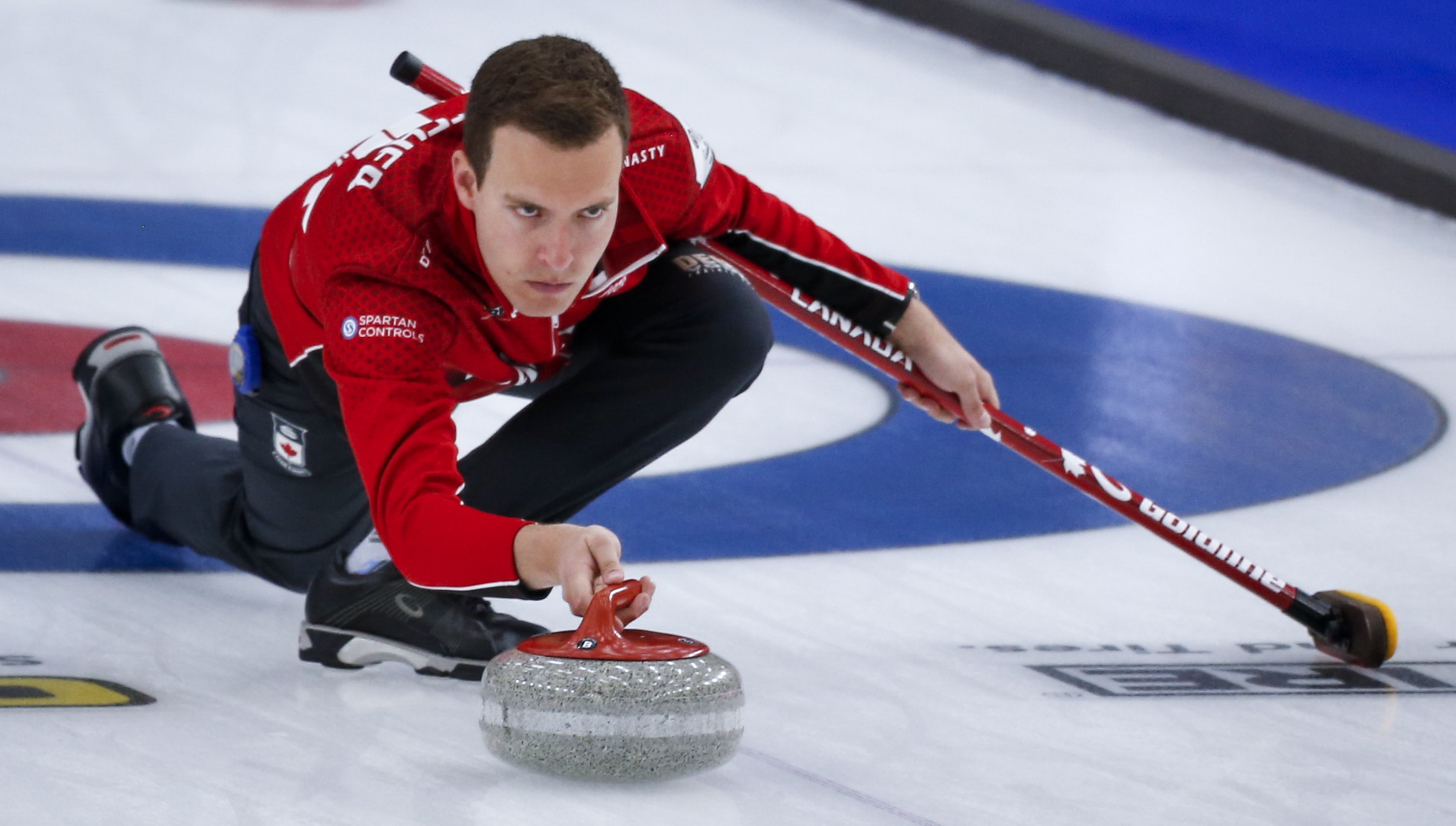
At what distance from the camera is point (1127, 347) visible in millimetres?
3428

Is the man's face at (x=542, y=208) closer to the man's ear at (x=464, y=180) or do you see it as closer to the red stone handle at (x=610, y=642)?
the man's ear at (x=464, y=180)

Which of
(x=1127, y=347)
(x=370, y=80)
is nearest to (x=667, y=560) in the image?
(x=1127, y=347)

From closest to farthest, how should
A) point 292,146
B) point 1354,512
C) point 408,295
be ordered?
point 408,295, point 1354,512, point 292,146

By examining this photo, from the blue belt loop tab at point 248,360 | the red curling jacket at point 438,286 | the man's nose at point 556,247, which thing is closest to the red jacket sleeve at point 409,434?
the red curling jacket at point 438,286

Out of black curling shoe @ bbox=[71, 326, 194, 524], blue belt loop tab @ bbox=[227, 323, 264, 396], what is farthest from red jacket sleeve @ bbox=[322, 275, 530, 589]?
black curling shoe @ bbox=[71, 326, 194, 524]

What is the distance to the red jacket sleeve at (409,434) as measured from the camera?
1.43m

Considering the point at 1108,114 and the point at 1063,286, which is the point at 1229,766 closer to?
the point at 1063,286

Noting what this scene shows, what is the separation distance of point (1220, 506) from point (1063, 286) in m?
1.45

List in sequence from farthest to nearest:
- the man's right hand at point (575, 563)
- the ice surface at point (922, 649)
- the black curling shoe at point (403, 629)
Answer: the black curling shoe at point (403, 629) < the ice surface at point (922, 649) < the man's right hand at point (575, 563)

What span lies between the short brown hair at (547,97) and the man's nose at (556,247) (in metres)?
0.07

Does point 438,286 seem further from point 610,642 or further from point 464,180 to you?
point 610,642

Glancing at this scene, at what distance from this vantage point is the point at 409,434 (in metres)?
1.47

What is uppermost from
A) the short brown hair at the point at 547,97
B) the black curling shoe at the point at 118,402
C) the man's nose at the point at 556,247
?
the short brown hair at the point at 547,97

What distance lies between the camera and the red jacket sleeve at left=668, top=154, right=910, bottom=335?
6.48 ft
